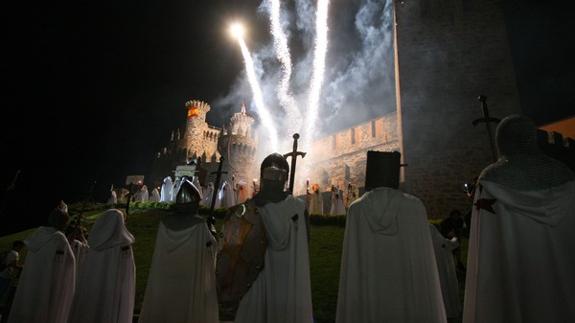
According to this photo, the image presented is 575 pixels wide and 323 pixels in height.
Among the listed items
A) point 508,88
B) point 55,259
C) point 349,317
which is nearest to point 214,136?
point 508,88

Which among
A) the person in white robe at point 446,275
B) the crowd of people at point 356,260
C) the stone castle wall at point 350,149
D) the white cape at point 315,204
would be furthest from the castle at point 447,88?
the crowd of people at point 356,260

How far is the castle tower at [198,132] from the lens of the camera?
2010 inches

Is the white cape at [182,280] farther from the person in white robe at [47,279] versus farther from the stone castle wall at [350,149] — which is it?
the stone castle wall at [350,149]

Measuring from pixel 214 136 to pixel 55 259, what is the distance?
50.6 metres

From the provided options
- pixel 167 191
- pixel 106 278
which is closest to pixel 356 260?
pixel 106 278

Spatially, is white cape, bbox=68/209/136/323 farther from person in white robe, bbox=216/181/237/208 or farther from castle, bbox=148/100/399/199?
castle, bbox=148/100/399/199

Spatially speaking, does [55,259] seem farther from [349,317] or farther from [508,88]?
[508,88]

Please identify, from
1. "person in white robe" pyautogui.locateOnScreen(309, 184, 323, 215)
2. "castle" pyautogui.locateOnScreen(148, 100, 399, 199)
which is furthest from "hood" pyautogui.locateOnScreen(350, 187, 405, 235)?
"castle" pyautogui.locateOnScreen(148, 100, 399, 199)

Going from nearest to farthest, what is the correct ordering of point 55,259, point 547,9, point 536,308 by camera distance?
point 536,308 → point 55,259 → point 547,9

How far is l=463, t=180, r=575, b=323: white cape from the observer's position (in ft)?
7.45

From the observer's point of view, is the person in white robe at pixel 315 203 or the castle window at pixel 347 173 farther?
the castle window at pixel 347 173

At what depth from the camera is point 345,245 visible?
11.3 feet

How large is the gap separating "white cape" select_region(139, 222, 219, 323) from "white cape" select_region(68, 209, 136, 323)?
31.5 inches

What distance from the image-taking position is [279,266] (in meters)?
3.45
